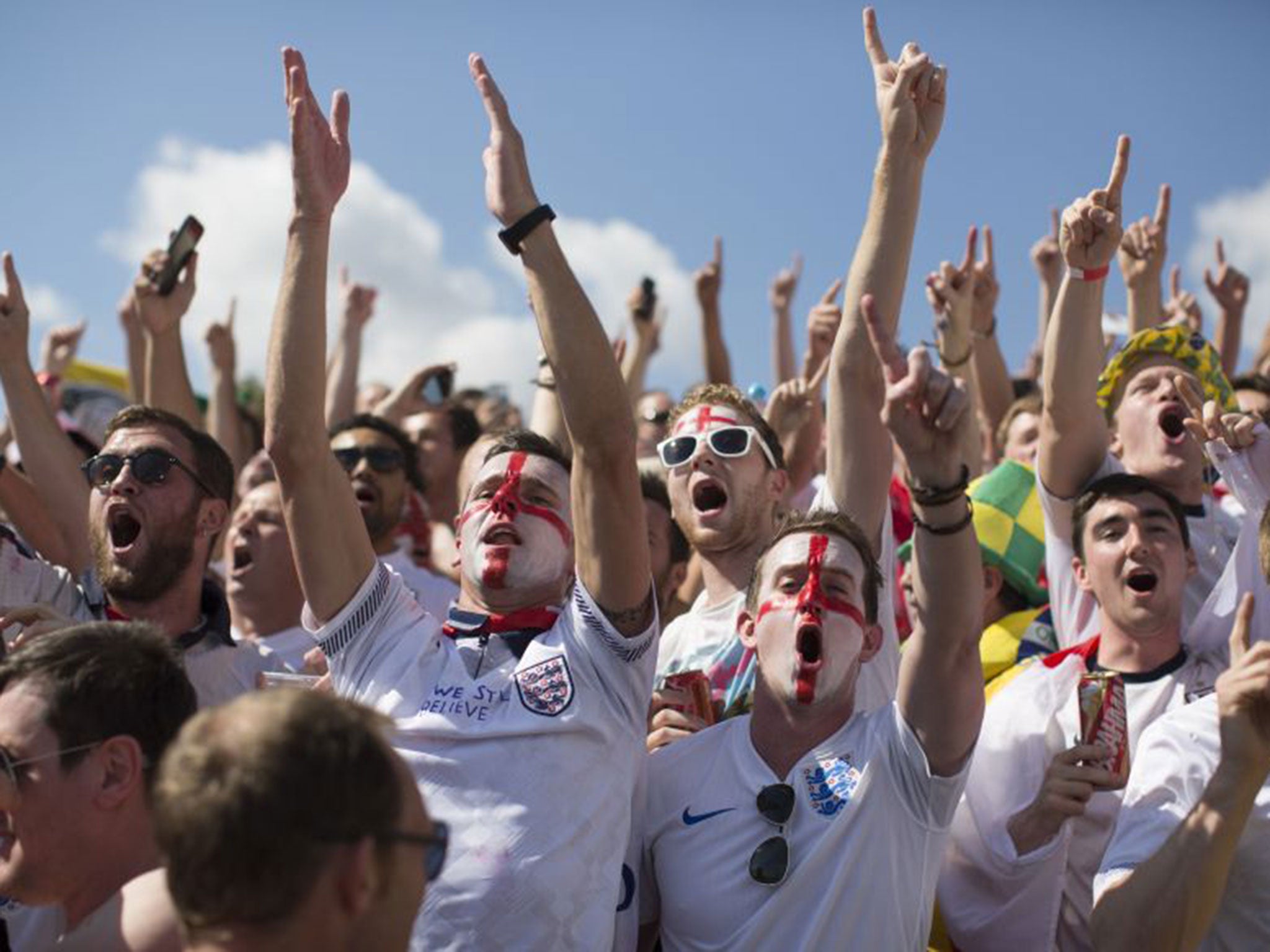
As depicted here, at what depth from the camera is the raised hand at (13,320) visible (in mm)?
5512

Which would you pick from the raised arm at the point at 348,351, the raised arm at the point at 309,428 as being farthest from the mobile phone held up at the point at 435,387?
the raised arm at the point at 309,428

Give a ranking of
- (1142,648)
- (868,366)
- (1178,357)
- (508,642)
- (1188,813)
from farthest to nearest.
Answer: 1. (1178,357)
2. (1142,648)
3. (868,366)
4. (508,642)
5. (1188,813)

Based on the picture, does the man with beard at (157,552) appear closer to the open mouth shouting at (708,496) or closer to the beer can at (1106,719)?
the open mouth shouting at (708,496)

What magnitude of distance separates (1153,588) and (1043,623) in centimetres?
106

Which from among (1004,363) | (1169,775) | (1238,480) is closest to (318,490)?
(1169,775)

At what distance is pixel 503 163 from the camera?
369cm

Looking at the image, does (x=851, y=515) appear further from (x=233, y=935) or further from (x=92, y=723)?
(x=233, y=935)

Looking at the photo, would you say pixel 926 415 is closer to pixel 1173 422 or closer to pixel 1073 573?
pixel 1073 573

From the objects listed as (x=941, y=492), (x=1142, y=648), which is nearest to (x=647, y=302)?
(x=1142, y=648)

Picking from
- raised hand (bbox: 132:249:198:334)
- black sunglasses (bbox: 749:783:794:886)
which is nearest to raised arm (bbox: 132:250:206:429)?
raised hand (bbox: 132:249:198:334)

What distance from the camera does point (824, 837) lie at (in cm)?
332

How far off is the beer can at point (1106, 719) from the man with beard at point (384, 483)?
9.60 ft

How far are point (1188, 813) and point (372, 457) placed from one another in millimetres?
3668

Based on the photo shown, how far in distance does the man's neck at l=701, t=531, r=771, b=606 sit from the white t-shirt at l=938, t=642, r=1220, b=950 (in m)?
0.89
